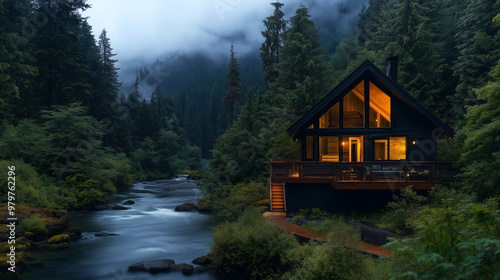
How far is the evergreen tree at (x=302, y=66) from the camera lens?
3406cm

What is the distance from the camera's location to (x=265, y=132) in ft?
104

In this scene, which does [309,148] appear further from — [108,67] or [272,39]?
[108,67]

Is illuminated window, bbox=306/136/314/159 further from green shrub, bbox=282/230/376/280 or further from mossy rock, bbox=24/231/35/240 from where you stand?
mossy rock, bbox=24/231/35/240

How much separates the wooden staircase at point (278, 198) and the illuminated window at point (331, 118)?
4.63 metres

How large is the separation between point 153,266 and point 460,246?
40.8 feet

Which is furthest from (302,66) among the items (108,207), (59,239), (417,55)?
(59,239)

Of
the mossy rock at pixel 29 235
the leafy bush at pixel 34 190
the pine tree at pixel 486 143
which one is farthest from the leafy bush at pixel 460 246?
the leafy bush at pixel 34 190

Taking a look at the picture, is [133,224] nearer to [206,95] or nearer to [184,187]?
[184,187]

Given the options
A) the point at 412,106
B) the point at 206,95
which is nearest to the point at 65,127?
the point at 412,106

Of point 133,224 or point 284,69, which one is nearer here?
point 133,224

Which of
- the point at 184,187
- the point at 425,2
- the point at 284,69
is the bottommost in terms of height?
the point at 184,187

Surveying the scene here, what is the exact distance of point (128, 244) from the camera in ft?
62.5

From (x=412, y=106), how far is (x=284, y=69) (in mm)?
22906

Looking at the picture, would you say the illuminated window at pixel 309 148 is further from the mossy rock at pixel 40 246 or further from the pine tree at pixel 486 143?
the mossy rock at pixel 40 246
